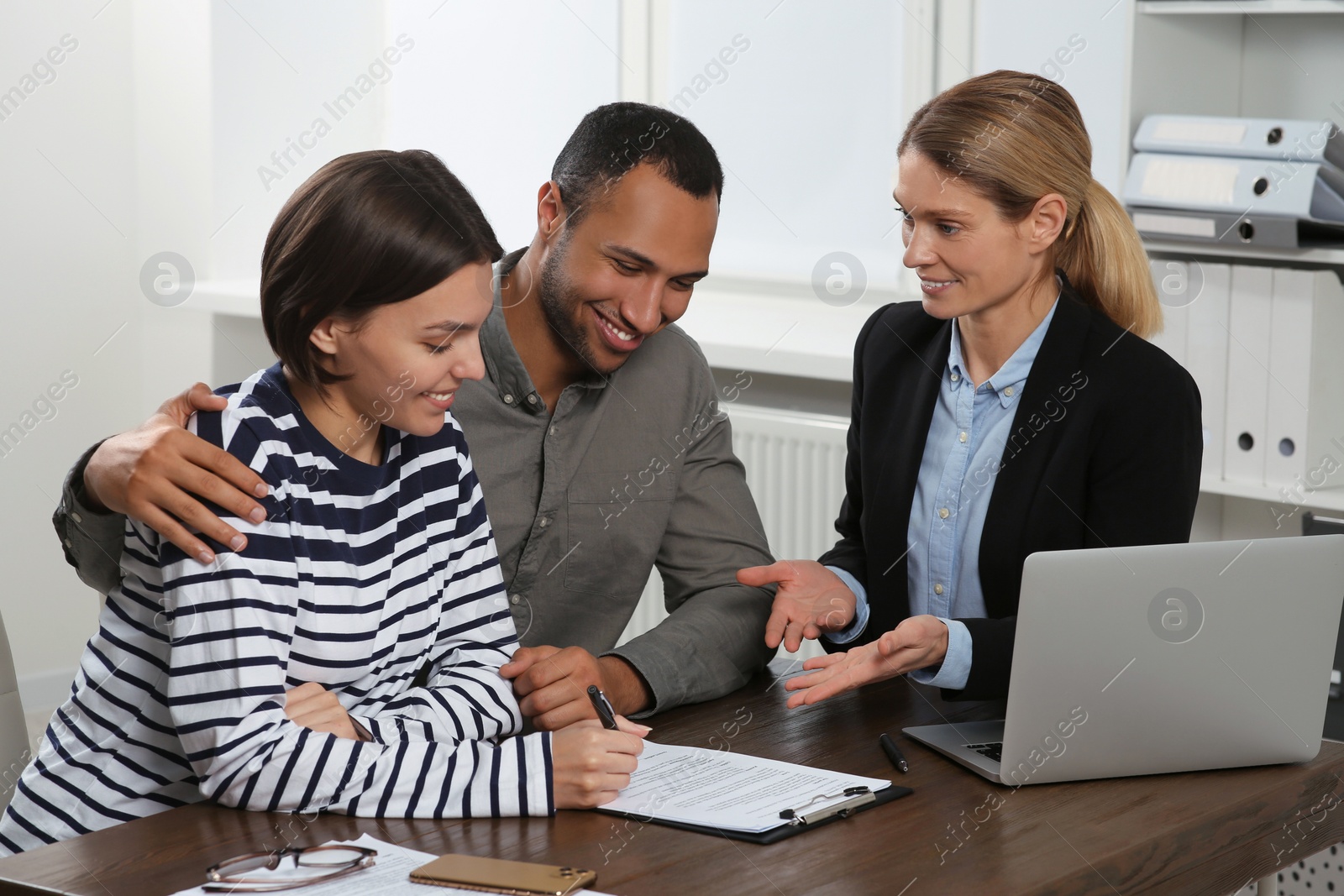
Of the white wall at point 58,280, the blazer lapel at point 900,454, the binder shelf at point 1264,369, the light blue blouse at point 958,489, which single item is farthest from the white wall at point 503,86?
the light blue blouse at point 958,489

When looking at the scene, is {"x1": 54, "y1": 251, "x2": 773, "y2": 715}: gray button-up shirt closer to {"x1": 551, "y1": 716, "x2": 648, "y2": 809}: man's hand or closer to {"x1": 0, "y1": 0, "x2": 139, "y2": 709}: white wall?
{"x1": 551, "y1": 716, "x2": 648, "y2": 809}: man's hand

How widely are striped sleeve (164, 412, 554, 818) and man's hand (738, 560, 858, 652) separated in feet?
1.54

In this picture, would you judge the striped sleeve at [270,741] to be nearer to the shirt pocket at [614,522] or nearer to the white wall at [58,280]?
the shirt pocket at [614,522]

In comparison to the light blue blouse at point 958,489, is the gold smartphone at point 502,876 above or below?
below

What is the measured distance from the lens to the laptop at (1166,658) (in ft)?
4.13

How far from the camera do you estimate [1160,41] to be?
250 centimetres

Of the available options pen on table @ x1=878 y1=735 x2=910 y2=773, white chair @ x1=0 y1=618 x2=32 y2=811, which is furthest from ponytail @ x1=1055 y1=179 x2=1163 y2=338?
white chair @ x1=0 y1=618 x2=32 y2=811

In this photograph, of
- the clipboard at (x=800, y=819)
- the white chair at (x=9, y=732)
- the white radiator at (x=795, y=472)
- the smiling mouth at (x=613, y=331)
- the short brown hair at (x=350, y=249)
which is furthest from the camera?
the white radiator at (x=795, y=472)

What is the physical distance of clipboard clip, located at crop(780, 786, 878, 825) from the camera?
3.93 feet

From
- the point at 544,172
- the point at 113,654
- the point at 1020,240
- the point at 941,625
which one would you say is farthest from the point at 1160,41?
the point at 113,654

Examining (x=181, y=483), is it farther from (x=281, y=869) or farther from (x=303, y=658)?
(x=281, y=869)

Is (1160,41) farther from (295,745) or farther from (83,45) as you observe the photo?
(83,45)

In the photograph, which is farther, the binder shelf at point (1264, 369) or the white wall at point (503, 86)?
the white wall at point (503, 86)

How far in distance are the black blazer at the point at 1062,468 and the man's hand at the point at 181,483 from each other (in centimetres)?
78
